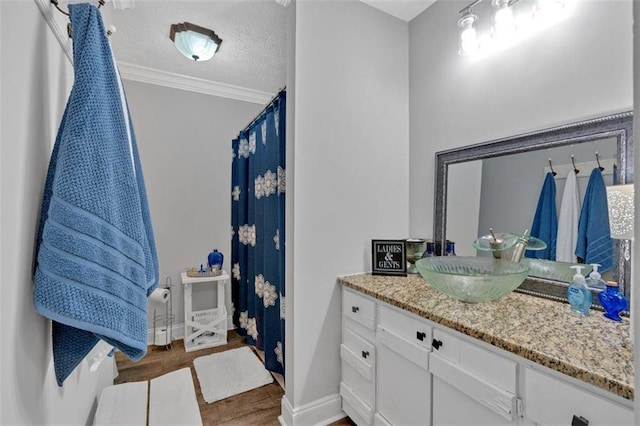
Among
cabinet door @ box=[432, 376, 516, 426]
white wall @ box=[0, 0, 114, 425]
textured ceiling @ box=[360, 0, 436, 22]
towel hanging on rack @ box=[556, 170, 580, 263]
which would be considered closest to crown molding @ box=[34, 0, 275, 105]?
textured ceiling @ box=[360, 0, 436, 22]

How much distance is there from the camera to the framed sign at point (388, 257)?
164 centimetres

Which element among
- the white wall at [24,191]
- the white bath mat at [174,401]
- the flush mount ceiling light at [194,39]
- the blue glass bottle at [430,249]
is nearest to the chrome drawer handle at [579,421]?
the blue glass bottle at [430,249]

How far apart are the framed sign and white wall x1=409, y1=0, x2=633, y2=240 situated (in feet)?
0.98

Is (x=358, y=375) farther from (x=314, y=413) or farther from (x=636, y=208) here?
(x=636, y=208)

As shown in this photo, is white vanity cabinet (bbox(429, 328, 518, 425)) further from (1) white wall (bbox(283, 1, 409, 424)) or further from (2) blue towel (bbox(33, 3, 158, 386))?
(2) blue towel (bbox(33, 3, 158, 386))

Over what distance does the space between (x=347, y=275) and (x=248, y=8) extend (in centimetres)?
184

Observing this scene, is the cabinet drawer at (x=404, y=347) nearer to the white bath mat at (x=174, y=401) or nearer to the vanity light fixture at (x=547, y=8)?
the white bath mat at (x=174, y=401)

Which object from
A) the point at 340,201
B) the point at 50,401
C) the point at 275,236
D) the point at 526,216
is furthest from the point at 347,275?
the point at 50,401

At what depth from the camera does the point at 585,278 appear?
3.72 ft

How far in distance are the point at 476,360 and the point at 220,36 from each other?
2.51m

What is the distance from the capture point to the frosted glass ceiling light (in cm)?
152

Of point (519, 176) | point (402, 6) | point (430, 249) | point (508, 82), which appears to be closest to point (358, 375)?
point (430, 249)

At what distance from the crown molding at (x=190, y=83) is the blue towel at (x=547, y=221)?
267cm

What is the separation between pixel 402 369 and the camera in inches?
48.5
